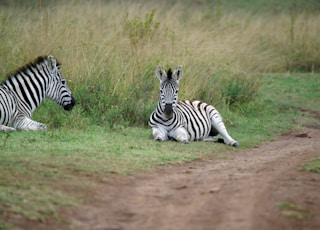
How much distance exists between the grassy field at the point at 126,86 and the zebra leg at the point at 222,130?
1.04ft

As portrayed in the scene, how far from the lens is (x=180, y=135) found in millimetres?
11711

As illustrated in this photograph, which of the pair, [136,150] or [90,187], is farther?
[136,150]

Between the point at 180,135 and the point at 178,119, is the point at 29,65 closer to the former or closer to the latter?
the point at 178,119

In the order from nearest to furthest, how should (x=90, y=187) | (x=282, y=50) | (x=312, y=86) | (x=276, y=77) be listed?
(x=90, y=187) → (x=312, y=86) → (x=276, y=77) → (x=282, y=50)

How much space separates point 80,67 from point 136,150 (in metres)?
4.59

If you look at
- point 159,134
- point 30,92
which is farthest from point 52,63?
point 159,134

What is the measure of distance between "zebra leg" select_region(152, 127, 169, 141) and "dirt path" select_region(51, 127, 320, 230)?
6.94 feet

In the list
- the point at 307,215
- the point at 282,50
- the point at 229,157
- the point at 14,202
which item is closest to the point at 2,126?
the point at 229,157

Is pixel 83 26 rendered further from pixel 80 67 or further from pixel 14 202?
pixel 14 202

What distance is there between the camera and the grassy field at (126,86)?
323 inches

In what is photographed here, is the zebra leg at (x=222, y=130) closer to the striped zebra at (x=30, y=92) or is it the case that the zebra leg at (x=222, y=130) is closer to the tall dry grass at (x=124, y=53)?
the tall dry grass at (x=124, y=53)

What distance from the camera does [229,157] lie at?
34.8 feet

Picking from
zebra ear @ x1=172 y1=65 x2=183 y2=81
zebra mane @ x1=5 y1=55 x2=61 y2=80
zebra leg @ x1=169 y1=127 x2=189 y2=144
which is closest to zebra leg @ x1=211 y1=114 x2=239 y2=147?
zebra leg @ x1=169 y1=127 x2=189 y2=144

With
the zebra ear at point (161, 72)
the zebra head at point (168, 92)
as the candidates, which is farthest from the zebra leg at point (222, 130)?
the zebra ear at point (161, 72)
